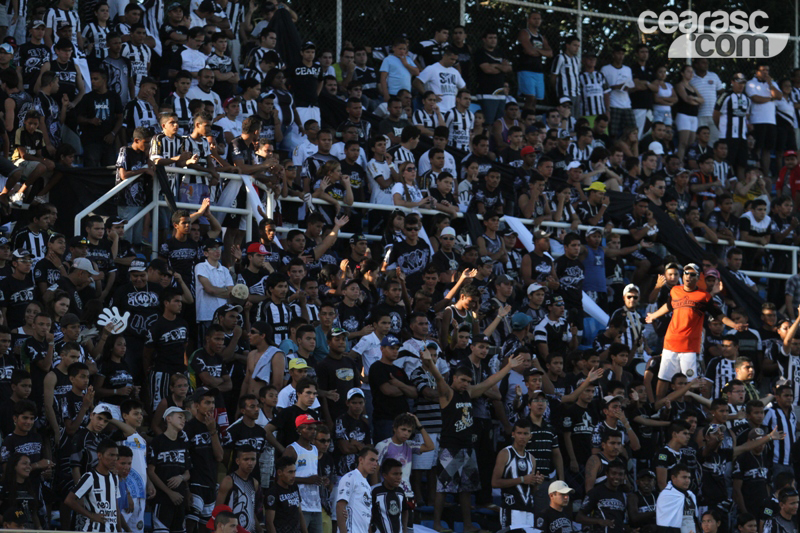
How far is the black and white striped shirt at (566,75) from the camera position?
22906mm

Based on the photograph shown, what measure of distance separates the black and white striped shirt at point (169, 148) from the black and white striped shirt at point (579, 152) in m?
7.07

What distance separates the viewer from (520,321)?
16.4 meters

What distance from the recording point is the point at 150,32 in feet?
63.7

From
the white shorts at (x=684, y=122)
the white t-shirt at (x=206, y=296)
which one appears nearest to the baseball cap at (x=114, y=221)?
the white t-shirt at (x=206, y=296)

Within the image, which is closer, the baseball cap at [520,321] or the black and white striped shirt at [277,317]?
the black and white striped shirt at [277,317]

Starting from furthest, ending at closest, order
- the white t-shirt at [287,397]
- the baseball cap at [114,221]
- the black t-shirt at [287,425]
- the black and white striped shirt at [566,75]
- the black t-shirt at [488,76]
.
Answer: the black and white striped shirt at [566,75], the black t-shirt at [488,76], the baseball cap at [114,221], the white t-shirt at [287,397], the black t-shirt at [287,425]

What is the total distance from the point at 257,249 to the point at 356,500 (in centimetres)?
343

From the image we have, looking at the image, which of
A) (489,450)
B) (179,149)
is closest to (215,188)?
(179,149)

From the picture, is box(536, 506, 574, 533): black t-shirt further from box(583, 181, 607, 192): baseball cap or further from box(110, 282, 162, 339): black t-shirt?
box(583, 181, 607, 192): baseball cap

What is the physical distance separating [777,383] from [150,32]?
922cm

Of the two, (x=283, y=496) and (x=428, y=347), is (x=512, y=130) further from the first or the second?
(x=283, y=496)

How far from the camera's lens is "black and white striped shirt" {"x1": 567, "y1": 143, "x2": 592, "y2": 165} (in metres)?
21.1

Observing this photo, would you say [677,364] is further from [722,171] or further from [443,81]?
[722,171]

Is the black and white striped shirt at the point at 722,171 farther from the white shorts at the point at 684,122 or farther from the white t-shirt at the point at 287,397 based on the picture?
the white t-shirt at the point at 287,397
